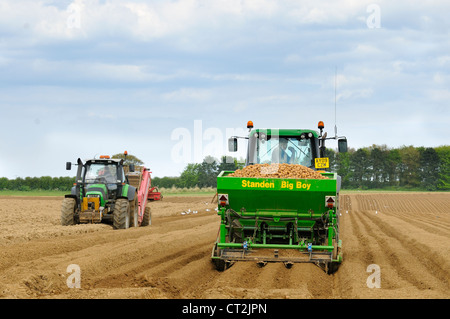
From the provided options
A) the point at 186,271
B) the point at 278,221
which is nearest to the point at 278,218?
the point at 278,221

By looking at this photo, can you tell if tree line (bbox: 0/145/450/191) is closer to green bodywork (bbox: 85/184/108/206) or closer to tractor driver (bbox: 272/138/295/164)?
green bodywork (bbox: 85/184/108/206)

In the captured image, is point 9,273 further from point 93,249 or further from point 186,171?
point 186,171

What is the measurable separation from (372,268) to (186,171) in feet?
192

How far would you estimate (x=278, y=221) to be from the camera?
35.5ft

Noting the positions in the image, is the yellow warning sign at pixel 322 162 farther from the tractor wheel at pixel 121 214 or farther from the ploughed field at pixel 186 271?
the tractor wheel at pixel 121 214

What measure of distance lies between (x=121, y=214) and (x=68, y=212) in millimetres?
1666

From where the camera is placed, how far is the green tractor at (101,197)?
18.0m

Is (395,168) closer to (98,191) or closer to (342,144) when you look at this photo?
(98,191)

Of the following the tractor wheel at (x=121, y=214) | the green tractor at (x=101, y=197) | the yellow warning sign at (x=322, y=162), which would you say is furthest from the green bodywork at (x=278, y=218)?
the tractor wheel at (x=121, y=214)

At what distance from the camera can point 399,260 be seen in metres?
12.5

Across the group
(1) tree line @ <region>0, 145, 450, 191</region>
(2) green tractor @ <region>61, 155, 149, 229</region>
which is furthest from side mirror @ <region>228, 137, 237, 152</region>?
(1) tree line @ <region>0, 145, 450, 191</region>

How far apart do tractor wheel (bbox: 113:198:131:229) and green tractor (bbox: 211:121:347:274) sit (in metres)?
7.40

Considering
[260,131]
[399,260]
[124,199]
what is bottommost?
[399,260]
